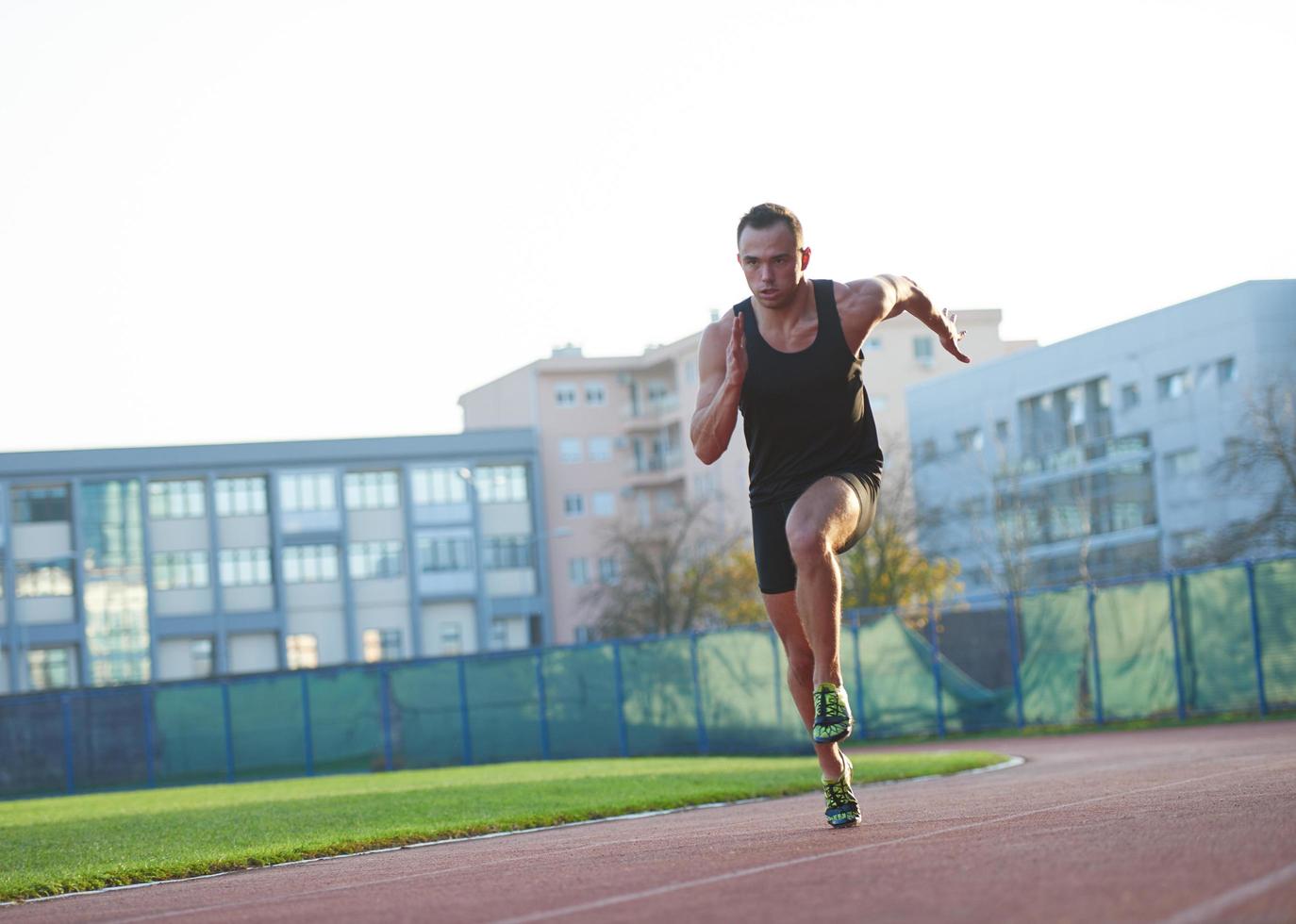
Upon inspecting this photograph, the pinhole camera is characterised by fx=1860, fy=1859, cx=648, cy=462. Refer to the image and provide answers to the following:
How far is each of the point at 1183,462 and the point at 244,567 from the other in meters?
40.2

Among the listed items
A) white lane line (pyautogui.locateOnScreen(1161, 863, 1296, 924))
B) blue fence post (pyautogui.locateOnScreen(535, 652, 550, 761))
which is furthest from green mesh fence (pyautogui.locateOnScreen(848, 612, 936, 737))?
white lane line (pyautogui.locateOnScreen(1161, 863, 1296, 924))

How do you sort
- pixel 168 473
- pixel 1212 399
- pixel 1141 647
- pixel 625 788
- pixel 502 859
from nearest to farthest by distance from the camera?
pixel 502 859, pixel 625 788, pixel 1141 647, pixel 1212 399, pixel 168 473

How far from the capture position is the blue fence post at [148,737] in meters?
37.5

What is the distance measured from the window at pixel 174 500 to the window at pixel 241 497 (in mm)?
886

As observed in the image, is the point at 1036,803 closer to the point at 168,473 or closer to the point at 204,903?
the point at 204,903

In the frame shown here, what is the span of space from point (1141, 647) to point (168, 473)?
59.1 meters

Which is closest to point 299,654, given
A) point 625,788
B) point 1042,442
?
point 1042,442

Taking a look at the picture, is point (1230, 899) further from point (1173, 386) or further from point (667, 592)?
point (1173, 386)

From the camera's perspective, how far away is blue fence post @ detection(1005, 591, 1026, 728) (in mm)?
31406

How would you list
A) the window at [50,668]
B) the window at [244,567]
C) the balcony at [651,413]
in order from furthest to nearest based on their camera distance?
1. the balcony at [651,413]
2. the window at [244,567]
3. the window at [50,668]

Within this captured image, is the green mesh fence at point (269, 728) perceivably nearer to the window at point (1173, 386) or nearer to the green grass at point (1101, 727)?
the green grass at point (1101, 727)

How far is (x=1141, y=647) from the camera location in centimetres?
2967

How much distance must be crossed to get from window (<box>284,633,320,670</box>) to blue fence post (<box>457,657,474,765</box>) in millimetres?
48513

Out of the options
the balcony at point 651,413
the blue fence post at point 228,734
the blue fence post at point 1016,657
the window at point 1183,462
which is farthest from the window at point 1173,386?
the blue fence post at point 228,734
